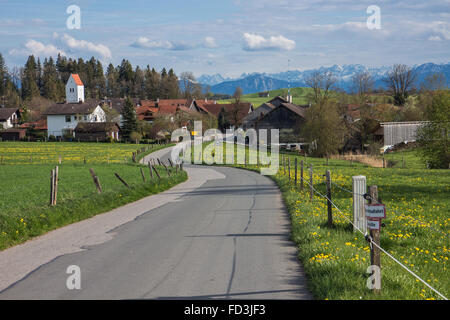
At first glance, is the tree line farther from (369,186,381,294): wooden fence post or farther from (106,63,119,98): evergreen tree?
(369,186,381,294): wooden fence post

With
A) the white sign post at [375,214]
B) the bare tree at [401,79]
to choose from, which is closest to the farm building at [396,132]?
the bare tree at [401,79]

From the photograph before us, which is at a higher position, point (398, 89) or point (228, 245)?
point (398, 89)

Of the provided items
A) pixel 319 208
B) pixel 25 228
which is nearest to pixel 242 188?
pixel 319 208

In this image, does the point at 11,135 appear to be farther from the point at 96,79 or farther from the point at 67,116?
the point at 96,79

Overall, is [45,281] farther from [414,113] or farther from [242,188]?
[414,113]

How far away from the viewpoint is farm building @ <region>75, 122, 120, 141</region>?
9306 centimetres

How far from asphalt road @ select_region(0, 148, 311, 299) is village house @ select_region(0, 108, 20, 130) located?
10682cm

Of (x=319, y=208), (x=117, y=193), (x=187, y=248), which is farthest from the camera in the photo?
(x=117, y=193)

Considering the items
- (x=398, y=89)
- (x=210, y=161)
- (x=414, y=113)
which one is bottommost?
(x=210, y=161)

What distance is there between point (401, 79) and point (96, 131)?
7078 cm

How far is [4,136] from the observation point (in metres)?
94.4

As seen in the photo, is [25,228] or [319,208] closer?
[25,228]

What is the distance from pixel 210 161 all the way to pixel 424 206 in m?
40.6

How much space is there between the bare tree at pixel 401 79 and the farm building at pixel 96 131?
63990 millimetres
